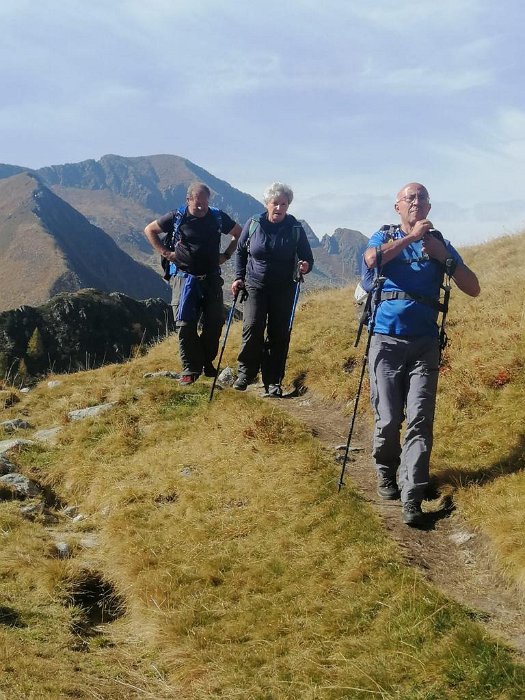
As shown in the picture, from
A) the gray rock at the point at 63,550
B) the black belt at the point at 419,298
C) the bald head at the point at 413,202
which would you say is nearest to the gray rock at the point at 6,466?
the gray rock at the point at 63,550

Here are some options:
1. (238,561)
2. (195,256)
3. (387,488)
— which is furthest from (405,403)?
(195,256)

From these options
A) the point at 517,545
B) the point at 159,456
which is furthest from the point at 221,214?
the point at 517,545

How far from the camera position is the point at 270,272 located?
10250 millimetres

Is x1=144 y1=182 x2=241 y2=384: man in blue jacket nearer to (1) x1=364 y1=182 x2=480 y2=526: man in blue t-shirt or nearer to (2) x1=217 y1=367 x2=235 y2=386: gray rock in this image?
(2) x1=217 y1=367 x2=235 y2=386: gray rock

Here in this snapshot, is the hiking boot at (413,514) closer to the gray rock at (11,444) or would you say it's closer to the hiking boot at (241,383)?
the hiking boot at (241,383)

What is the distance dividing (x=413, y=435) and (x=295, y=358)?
6.90 meters

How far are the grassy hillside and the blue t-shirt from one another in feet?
6.15

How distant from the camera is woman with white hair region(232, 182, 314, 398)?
1013 cm

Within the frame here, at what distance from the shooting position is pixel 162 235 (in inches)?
444

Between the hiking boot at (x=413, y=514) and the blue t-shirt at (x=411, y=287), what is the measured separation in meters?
1.88

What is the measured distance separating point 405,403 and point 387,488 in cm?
103

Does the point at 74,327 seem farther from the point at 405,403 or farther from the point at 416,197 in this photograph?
the point at 416,197

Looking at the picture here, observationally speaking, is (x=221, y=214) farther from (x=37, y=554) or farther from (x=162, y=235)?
(x=37, y=554)

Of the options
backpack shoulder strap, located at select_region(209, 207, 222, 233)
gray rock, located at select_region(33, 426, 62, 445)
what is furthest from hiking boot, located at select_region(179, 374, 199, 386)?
backpack shoulder strap, located at select_region(209, 207, 222, 233)
